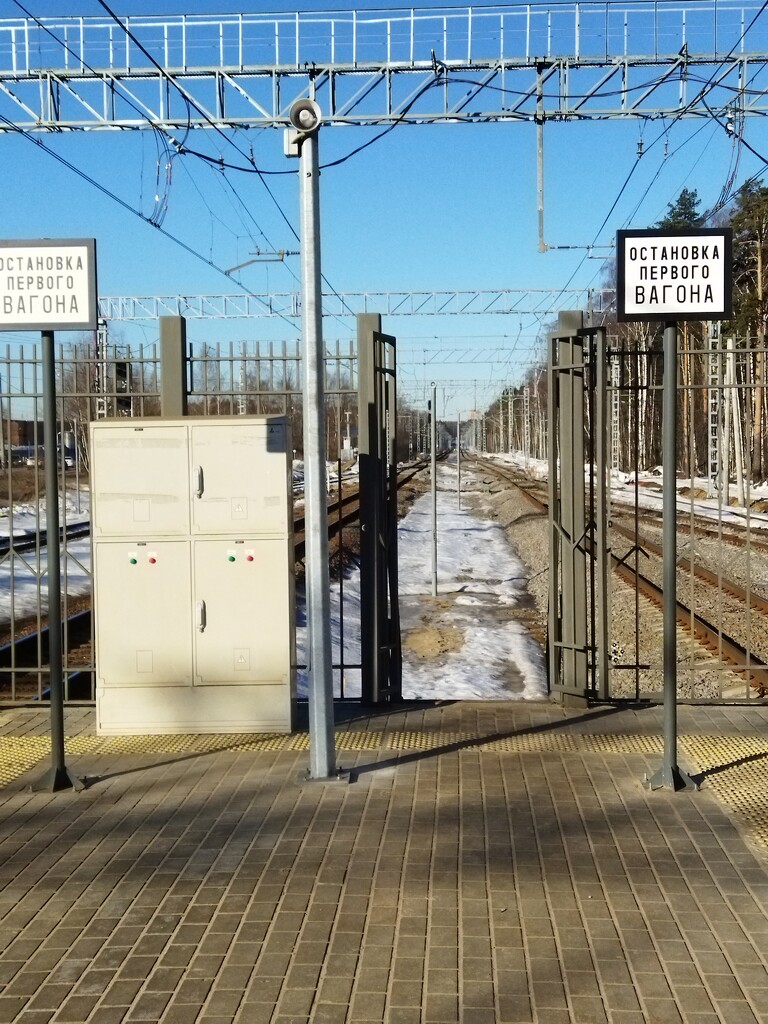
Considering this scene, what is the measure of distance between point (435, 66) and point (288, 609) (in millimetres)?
12142

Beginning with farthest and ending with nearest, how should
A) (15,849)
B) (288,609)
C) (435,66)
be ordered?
(435,66) < (288,609) < (15,849)

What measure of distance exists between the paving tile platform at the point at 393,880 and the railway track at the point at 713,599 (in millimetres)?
1418

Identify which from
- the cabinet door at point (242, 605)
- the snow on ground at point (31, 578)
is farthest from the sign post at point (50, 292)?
the snow on ground at point (31, 578)

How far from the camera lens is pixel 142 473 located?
728 centimetres

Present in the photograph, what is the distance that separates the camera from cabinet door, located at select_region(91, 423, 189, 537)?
23.9ft

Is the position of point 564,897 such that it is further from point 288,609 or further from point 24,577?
point 24,577

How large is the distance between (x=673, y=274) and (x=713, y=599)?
8923mm

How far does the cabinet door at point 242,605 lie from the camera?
720 centimetres

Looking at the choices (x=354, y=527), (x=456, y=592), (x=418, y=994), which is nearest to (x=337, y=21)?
(x=456, y=592)

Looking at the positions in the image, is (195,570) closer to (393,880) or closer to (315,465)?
(315,465)

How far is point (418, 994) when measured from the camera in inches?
154

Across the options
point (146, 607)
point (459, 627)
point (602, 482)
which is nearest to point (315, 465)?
point (146, 607)

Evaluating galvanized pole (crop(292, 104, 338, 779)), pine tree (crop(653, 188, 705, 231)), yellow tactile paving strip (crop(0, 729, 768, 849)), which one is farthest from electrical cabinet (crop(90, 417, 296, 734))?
pine tree (crop(653, 188, 705, 231))

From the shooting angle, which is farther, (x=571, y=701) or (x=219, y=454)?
(x=571, y=701)
